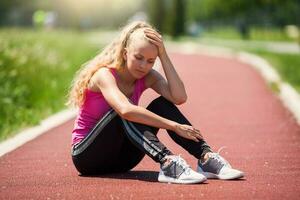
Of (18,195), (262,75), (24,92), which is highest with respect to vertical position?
(18,195)

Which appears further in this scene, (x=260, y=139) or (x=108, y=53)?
(x=260, y=139)

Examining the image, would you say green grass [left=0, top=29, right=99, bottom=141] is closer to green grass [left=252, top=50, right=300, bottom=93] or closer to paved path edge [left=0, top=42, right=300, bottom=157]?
paved path edge [left=0, top=42, right=300, bottom=157]

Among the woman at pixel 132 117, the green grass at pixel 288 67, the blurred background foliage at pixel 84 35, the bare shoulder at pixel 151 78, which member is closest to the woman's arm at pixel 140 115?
the woman at pixel 132 117

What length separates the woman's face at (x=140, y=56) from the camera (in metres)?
6.90

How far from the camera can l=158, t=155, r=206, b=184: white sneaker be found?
6.65 meters

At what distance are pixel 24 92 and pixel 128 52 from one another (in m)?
7.26

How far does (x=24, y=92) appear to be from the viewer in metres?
14.0

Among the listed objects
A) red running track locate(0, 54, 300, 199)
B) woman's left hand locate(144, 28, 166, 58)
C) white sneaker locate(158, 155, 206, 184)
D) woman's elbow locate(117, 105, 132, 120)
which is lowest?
red running track locate(0, 54, 300, 199)

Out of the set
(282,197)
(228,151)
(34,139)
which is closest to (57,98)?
(34,139)

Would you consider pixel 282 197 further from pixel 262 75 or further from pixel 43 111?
pixel 262 75

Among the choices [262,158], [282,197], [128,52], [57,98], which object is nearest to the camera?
[282,197]

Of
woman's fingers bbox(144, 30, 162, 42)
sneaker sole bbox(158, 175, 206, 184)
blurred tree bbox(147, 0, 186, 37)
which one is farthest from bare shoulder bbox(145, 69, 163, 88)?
blurred tree bbox(147, 0, 186, 37)

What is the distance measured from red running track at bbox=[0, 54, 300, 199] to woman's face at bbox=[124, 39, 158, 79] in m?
0.88

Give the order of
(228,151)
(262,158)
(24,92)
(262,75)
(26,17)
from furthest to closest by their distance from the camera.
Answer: (26,17)
(262,75)
(24,92)
(228,151)
(262,158)
